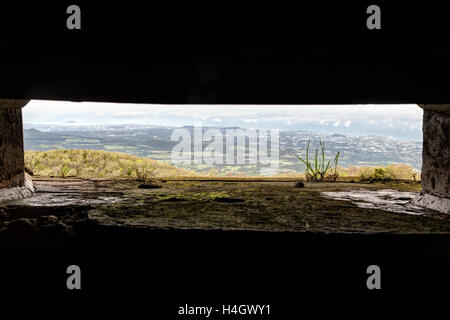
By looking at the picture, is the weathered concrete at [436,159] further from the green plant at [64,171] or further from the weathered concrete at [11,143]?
the green plant at [64,171]

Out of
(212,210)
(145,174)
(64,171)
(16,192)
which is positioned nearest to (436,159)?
(212,210)

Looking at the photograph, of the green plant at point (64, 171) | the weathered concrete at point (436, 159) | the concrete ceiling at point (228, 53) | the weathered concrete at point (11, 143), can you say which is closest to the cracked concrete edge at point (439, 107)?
the weathered concrete at point (436, 159)

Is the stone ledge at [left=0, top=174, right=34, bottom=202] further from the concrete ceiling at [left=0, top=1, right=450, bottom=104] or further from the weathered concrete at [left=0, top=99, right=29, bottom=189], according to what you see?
the concrete ceiling at [left=0, top=1, right=450, bottom=104]

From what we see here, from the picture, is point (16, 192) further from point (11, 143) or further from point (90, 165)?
point (90, 165)

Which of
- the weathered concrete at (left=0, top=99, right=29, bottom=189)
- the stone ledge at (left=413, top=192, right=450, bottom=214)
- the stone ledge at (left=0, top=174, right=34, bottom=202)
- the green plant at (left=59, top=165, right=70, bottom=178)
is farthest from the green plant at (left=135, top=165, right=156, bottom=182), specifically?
the stone ledge at (left=413, top=192, right=450, bottom=214)

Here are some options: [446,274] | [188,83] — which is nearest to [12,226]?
[188,83]

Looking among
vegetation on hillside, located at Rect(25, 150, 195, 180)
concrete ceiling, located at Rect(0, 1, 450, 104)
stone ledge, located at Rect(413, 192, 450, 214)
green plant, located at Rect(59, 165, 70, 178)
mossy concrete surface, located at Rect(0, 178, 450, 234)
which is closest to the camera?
concrete ceiling, located at Rect(0, 1, 450, 104)
